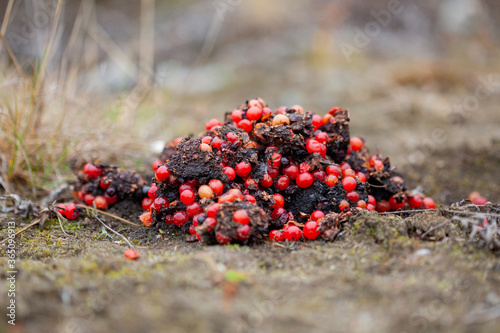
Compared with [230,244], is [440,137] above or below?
above

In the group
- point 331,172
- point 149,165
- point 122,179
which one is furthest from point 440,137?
point 122,179

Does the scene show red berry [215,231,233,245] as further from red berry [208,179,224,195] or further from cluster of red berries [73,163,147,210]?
cluster of red berries [73,163,147,210]

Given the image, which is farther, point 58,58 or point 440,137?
point 58,58

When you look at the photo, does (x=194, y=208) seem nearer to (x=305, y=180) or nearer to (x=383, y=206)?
(x=305, y=180)

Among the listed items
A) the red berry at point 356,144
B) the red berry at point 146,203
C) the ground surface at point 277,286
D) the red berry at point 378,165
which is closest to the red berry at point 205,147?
Result: the ground surface at point 277,286

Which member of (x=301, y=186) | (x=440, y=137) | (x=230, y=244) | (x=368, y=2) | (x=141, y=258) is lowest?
(x=141, y=258)

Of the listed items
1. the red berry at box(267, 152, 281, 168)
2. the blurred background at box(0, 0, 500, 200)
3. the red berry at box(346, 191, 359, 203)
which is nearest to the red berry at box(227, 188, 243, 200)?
the red berry at box(267, 152, 281, 168)

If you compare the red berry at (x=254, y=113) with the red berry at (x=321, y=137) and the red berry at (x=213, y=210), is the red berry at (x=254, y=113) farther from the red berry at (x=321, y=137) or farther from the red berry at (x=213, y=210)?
the red berry at (x=213, y=210)

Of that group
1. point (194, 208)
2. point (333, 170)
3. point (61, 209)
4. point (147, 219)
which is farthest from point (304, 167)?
point (61, 209)

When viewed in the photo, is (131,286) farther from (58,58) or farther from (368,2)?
(368,2)
